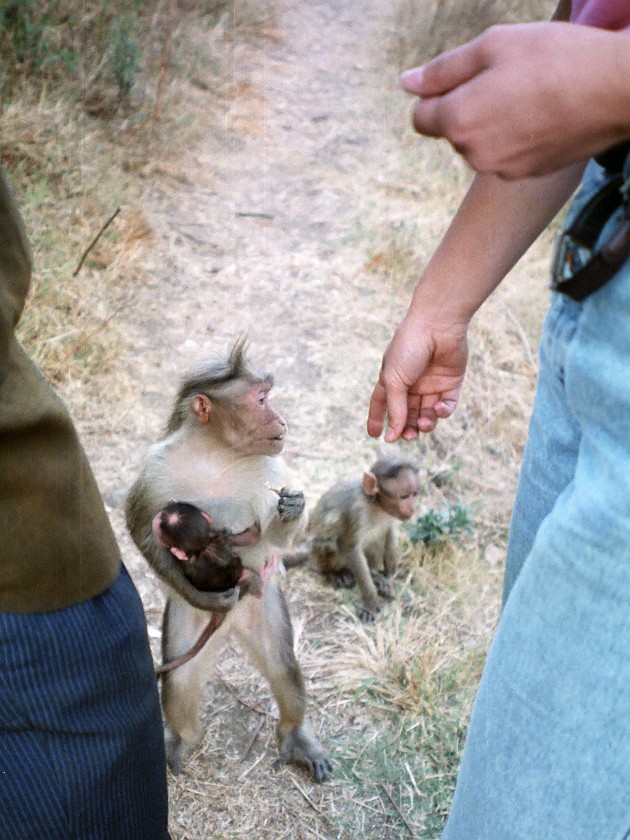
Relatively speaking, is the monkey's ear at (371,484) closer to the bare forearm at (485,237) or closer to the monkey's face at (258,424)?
the monkey's face at (258,424)

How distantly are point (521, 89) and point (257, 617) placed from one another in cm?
216

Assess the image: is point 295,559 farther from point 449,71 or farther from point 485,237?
point 449,71

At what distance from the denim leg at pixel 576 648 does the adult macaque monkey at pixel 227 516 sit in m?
1.40

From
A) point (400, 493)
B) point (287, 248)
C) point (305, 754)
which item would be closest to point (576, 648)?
point (305, 754)

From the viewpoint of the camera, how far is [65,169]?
5730 mm

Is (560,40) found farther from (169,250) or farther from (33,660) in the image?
(169,250)

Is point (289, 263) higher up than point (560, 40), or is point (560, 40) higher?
point (560, 40)

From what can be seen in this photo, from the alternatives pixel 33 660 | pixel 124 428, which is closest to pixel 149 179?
pixel 124 428

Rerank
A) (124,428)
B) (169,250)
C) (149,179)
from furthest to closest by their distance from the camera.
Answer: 1. (149,179)
2. (169,250)
3. (124,428)

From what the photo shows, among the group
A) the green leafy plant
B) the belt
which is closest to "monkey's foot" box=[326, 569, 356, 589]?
the green leafy plant

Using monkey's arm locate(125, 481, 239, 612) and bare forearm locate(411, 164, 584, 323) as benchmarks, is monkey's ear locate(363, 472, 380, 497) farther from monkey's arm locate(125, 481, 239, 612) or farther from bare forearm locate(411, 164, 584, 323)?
bare forearm locate(411, 164, 584, 323)

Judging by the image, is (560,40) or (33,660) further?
(33,660)

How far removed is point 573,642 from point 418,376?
2.25 ft

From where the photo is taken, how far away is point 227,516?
2.82m
